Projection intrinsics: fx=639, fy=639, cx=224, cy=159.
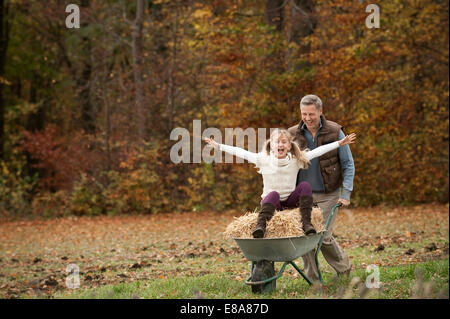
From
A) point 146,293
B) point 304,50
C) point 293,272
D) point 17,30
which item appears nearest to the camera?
point 146,293

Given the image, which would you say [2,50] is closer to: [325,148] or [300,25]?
[300,25]

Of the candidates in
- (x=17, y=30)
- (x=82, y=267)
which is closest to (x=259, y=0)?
(x=17, y=30)

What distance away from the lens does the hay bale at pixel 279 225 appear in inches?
225

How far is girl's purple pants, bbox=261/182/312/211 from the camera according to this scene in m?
5.93

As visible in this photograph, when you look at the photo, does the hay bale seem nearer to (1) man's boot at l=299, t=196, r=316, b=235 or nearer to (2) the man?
(1) man's boot at l=299, t=196, r=316, b=235

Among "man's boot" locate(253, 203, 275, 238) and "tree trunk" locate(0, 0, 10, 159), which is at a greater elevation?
"tree trunk" locate(0, 0, 10, 159)

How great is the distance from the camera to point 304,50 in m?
18.3

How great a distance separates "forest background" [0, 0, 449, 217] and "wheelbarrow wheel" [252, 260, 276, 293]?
11115 mm

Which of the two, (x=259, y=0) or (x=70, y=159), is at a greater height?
(x=259, y=0)

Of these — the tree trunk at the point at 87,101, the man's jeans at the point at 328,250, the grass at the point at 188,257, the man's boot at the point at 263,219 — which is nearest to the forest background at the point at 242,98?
the tree trunk at the point at 87,101

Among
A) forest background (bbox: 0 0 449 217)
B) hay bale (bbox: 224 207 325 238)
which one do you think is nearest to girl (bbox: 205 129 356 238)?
hay bale (bbox: 224 207 325 238)
